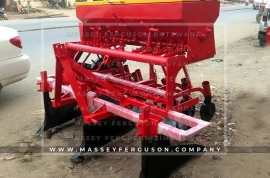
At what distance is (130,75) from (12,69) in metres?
1.90

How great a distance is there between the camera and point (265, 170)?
318 cm

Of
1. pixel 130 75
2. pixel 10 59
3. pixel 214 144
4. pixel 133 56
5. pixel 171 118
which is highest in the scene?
pixel 133 56

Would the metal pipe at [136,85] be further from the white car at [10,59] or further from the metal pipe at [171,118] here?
the white car at [10,59]

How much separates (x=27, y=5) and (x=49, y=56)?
19.7m

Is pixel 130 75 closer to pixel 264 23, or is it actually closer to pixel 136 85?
pixel 136 85

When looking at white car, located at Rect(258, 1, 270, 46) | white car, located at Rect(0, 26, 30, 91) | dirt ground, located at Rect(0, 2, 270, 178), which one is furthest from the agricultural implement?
white car, located at Rect(258, 1, 270, 46)

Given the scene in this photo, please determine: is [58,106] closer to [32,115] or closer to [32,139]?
[32,139]

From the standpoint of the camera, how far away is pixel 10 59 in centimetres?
484

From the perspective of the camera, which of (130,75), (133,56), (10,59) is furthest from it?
(10,59)

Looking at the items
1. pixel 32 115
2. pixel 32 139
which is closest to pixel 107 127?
pixel 32 139

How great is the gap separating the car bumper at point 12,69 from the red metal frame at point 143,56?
1.00m

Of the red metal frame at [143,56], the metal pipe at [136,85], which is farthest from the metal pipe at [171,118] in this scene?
the metal pipe at [136,85]

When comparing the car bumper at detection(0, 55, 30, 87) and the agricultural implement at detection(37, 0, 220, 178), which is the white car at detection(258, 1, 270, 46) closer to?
the agricultural implement at detection(37, 0, 220, 178)

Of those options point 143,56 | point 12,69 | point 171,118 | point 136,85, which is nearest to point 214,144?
point 171,118
